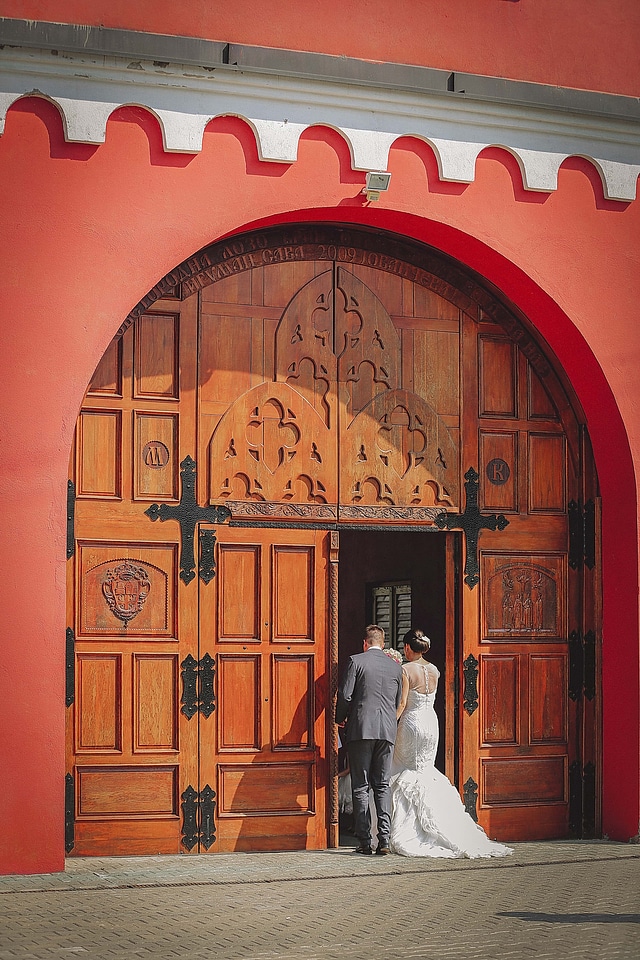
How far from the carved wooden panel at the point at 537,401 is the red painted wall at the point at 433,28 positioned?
7.06 ft

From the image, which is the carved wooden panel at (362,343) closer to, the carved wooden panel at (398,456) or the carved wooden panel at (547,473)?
the carved wooden panel at (398,456)

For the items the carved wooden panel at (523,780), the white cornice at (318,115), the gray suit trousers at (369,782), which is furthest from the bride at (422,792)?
the white cornice at (318,115)

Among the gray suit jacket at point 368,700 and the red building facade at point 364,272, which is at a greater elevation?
the red building facade at point 364,272

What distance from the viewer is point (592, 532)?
10266 mm

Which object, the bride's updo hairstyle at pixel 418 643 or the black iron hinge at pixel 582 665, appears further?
the black iron hinge at pixel 582 665

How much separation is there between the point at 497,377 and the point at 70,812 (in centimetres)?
437

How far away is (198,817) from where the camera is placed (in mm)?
9047

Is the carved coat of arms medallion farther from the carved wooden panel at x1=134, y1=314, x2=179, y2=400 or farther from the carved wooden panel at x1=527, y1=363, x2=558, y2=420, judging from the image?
the carved wooden panel at x1=527, y1=363, x2=558, y2=420

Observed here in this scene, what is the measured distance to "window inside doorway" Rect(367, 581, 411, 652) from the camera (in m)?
13.0

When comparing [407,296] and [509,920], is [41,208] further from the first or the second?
[509,920]

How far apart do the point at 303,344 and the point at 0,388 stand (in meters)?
2.29

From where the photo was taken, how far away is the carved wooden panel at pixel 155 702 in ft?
29.5

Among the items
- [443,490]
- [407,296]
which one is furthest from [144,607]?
[407,296]

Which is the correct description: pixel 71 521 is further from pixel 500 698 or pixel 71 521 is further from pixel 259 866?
pixel 500 698
